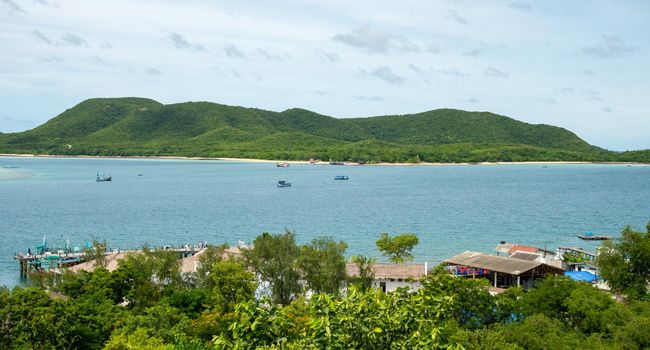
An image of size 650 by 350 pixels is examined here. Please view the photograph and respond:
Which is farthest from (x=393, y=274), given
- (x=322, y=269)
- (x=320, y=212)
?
(x=320, y=212)

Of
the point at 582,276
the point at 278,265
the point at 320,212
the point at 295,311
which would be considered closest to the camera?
the point at 295,311

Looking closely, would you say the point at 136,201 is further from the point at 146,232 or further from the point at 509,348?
the point at 509,348

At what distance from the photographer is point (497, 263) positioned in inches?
1361

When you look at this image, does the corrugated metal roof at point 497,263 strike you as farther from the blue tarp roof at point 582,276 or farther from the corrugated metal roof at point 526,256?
the corrugated metal roof at point 526,256

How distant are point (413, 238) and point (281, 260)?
1443 centimetres

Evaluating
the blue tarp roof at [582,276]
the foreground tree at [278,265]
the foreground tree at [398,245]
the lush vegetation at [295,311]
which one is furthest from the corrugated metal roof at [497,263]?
the foreground tree at [278,265]

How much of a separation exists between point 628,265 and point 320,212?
50.9 m

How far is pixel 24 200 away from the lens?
89125mm

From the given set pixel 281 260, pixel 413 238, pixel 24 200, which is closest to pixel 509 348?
pixel 281 260

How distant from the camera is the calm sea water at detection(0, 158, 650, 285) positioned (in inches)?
2271

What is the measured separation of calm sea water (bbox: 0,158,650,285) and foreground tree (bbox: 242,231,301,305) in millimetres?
19985

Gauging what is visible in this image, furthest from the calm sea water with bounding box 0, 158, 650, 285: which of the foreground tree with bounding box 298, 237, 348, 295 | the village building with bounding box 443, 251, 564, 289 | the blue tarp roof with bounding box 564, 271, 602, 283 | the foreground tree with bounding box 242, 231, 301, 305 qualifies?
the foreground tree with bounding box 298, 237, 348, 295

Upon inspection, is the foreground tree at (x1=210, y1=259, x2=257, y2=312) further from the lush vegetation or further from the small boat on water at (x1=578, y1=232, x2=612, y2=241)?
the small boat on water at (x1=578, y1=232, x2=612, y2=241)

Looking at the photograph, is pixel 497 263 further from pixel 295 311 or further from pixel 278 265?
pixel 295 311
